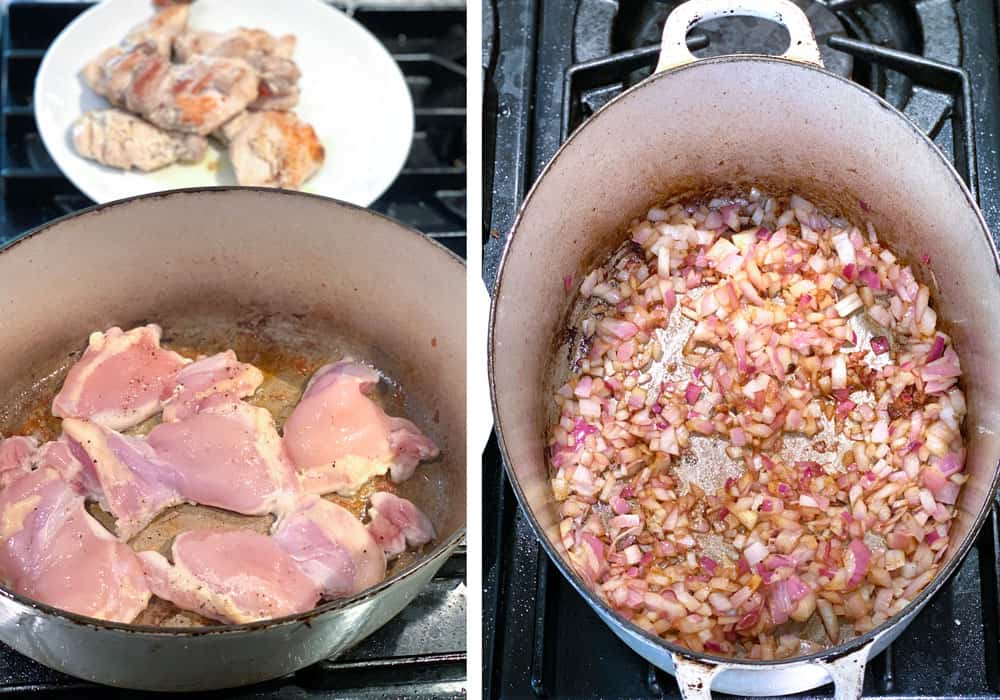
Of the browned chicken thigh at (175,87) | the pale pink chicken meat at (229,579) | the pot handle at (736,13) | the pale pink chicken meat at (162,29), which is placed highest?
the pot handle at (736,13)

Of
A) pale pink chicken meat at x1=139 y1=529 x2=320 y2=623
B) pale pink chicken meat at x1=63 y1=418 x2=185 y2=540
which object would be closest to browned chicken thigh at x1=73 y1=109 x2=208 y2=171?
pale pink chicken meat at x1=63 y1=418 x2=185 y2=540

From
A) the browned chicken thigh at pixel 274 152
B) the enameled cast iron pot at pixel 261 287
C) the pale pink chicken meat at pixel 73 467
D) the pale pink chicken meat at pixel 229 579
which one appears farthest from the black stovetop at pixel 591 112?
the pale pink chicken meat at pixel 73 467

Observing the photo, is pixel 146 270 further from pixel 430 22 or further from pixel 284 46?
pixel 430 22

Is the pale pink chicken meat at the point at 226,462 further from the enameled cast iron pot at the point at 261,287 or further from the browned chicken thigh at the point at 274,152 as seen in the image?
the browned chicken thigh at the point at 274,152

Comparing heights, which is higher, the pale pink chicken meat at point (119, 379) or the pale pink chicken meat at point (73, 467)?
the pale pink chicken meat at point (119, 379)

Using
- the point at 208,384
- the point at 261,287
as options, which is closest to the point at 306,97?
the point at 261,287

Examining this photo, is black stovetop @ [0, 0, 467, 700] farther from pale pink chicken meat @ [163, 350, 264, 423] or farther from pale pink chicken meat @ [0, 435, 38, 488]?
pale pink chicken meat @ [163, 350, 264, 423]

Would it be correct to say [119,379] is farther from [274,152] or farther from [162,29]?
[162,29]
